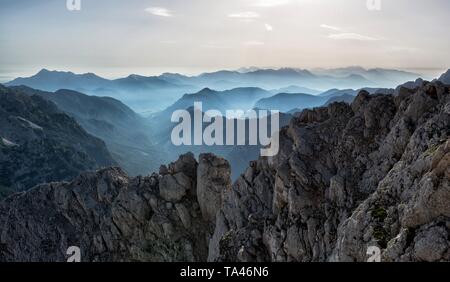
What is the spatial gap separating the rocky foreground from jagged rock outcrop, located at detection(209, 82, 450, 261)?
0.12 m

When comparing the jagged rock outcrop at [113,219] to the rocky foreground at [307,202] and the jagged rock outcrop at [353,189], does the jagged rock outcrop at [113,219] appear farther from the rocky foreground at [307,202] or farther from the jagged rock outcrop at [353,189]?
the jagged rock outcrop at [353,189]

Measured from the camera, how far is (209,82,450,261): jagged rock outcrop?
1358 inches

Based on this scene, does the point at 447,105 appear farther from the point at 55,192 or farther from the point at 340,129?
the point at 55,192

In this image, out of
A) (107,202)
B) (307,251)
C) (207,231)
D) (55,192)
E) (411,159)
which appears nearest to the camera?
(411,159)

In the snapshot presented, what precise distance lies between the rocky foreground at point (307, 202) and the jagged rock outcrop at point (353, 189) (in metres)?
0.12

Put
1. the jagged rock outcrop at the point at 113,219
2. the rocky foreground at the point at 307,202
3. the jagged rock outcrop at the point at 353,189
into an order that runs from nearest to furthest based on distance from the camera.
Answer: the jagged rock outcrop at the point at 353,189 < the rocky foreground at the point at 307,202 < the jagged rock outcrop at the point at 113,219

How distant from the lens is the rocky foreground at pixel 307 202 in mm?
36656

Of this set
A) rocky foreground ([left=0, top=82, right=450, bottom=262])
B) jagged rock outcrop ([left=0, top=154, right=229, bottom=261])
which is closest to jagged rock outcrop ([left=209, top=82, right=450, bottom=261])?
rocky foreground ([left=0, top=82, right=450, bottom=262])

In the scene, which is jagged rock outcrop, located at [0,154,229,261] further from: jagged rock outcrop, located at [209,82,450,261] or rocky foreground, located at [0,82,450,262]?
jagged rock outcrop, located at [209,82,450,261]

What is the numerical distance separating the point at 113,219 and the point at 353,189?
2525 inches

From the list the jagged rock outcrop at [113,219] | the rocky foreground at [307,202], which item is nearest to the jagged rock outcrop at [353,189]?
the rocky foreground at [307,202]

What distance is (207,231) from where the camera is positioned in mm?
90375

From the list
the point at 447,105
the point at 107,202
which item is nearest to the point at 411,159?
the point at 447,105
